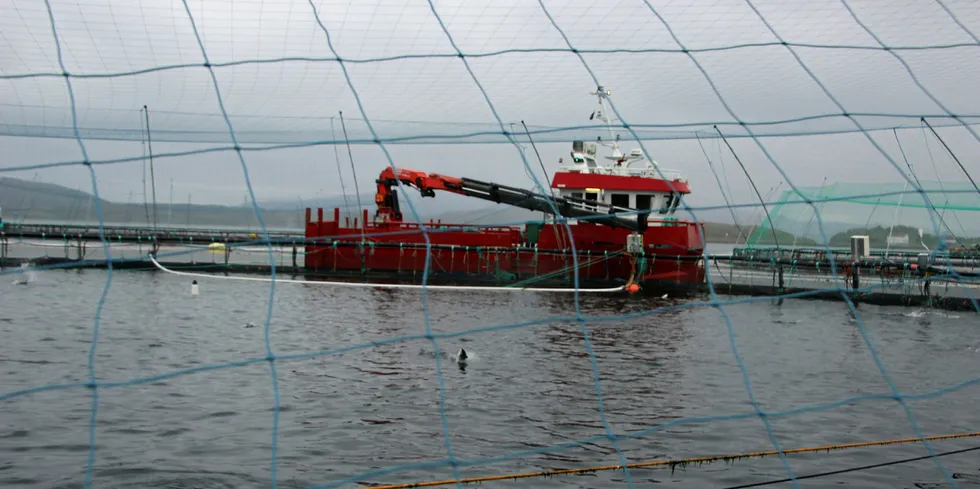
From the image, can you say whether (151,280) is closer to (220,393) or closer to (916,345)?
(220,393)

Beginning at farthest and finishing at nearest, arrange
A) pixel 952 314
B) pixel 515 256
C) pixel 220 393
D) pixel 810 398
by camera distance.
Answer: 1. pixel 515 256
2. pixel 952 314
3. pixel 810 398
4. pixel 220 393

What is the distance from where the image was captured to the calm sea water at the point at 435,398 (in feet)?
21.6

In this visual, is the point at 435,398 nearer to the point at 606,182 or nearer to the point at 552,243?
the point at 552,243

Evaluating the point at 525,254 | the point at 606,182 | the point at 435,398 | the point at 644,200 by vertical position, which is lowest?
the point at 435,398

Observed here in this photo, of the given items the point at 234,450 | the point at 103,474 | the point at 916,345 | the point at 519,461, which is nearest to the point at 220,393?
the point at 234,450

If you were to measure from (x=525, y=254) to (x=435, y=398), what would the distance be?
58.6 ft

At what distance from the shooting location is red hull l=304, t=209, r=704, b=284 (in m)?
25.6

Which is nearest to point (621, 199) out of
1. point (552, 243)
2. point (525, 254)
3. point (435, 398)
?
point (552, 243)

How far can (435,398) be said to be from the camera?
9031mm

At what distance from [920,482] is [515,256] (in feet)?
67.5

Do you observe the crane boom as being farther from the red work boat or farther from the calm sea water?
the calm sea water

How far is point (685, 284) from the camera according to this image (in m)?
25.5

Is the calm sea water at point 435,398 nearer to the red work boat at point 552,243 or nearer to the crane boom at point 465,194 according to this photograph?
the crane boom at point 465,194

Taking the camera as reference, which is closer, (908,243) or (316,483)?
(316,483)
